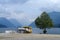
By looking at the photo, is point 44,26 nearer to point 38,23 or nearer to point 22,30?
point 38,23

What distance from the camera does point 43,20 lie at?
9325cm

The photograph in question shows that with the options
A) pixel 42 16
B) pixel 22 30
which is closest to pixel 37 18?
pixel 42 16

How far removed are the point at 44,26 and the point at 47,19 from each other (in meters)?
3.60

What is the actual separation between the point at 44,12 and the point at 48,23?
5.47 m

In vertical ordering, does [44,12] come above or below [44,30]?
above

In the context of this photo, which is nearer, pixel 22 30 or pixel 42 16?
pixel 22 30

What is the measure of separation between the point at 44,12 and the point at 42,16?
2.34m

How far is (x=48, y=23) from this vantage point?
9462cm

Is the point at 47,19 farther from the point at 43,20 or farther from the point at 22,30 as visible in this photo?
the point at 22,30

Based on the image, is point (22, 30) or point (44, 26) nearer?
point (22, 30)

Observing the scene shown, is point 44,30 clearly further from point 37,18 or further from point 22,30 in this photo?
point 22,30

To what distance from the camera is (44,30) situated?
310 feet

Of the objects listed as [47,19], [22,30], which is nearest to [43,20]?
[47,19]

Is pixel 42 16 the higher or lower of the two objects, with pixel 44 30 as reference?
higher
